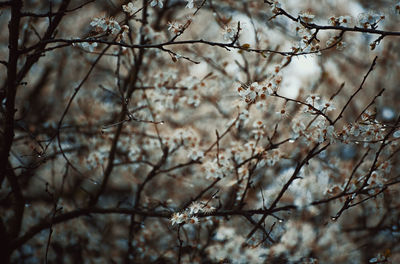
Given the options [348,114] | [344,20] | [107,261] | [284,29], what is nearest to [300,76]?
[348,114]

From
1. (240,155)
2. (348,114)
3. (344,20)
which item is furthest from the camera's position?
(348,114)

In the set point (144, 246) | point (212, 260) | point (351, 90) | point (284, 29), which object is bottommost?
point (212, 260)

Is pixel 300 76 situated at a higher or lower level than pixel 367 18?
higher

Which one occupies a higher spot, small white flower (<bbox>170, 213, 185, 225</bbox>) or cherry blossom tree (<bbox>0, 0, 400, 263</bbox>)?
cherry blossom tree (<bbox>0, 0, 400, 263</bbox>)

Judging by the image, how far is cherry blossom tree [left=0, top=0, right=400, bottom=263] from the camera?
2.46 metres

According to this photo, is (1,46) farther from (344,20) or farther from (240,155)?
(344,20)

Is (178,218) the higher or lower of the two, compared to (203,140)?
lower

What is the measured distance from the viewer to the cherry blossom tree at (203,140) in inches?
96.7

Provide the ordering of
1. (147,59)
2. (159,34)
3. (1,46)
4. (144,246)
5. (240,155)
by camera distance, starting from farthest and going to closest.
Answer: (1,46), (147,59), (144,246), (159,34), (240,155)

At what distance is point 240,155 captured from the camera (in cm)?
354

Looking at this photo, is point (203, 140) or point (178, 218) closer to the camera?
point (178, 218)

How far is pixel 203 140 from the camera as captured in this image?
4770 millimetres

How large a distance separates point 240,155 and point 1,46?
17.3 ft

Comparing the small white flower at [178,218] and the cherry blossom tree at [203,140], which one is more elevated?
the cherry blossom tree at [203,140]
